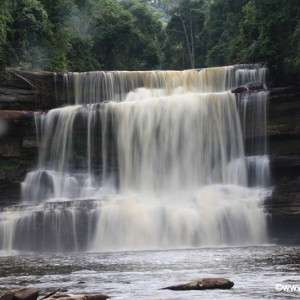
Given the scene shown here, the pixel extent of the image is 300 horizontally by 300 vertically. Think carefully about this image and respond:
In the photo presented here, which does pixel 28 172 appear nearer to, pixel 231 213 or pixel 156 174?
pixel 156 174

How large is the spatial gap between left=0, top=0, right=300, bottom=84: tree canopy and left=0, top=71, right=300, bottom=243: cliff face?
274 centimetres

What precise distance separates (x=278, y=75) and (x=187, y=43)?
24.6m

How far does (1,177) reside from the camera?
30531 mm

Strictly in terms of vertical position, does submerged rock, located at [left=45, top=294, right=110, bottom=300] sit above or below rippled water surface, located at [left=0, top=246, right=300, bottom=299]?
above

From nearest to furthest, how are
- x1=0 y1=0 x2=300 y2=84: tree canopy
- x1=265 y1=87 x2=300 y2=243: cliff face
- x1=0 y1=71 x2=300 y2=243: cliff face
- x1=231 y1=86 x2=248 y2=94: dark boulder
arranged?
x1=0 y1=71 x2=300 y2=243: cliff face, x1=265 y1=87 x2=300 y2=243: cliff face, x1=231 y1=86 x2=248 y2=94: dark boulder, x1=0 y1=0 x2=300 y2=84: tree canopy

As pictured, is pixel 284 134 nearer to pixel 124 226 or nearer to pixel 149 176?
pixel 149 176

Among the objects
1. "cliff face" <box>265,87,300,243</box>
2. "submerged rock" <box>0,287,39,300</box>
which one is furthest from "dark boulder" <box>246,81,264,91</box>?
"submerged rock" <box>0,287,39,300</box>

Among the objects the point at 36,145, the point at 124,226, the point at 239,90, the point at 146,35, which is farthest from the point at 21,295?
the point at 146,35

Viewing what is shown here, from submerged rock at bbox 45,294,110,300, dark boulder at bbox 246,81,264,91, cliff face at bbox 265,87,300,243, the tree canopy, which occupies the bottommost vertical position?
submerged rock at bbox 45,294,110,300

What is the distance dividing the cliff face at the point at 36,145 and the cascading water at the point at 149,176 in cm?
53

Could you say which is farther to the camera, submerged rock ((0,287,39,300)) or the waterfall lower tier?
the waterfall lower tier

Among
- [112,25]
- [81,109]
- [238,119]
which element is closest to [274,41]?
[238,119]

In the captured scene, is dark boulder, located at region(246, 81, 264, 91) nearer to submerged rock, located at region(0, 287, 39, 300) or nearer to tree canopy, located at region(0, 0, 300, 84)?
tree canopy, located at region(0, 0, 300, 84)

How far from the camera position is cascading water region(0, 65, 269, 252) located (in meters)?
24.0
